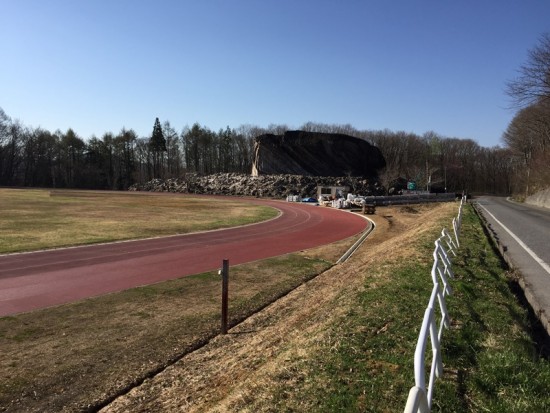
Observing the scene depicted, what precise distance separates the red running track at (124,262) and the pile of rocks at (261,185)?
48.0 metres

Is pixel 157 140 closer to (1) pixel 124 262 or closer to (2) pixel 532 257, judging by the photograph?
(1) pixel 124 262

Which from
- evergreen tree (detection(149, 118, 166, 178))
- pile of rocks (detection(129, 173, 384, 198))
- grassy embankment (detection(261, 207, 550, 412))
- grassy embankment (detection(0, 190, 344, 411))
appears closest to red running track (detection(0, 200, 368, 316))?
grassy embankment (detection(0, 190, 344, 411))

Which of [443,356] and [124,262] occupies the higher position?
[443,356]

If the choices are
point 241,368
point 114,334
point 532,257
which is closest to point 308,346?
point 241,368

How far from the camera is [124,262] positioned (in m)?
17.8

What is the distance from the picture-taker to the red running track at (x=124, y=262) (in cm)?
1319

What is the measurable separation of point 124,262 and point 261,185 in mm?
65897

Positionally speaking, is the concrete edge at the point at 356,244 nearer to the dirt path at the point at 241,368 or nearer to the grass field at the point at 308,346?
the grass field at the point at 308,346

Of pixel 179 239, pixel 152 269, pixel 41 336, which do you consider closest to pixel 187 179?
pixel 179 239

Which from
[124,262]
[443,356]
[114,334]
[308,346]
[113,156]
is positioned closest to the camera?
[443,356]

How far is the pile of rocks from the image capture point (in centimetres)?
7688

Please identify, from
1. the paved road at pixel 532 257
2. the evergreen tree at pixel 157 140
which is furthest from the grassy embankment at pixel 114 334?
the evergreen tree at pixel 157 140

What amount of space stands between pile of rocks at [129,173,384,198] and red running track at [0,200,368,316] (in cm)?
4802

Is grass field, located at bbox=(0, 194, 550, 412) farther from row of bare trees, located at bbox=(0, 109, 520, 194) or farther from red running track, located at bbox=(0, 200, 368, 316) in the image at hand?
row of bare trees, located at bbox=(0, 109, 520, 194)
